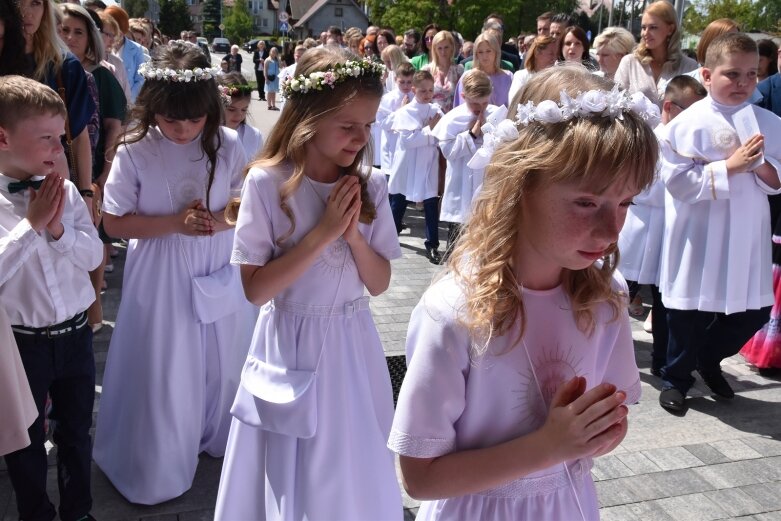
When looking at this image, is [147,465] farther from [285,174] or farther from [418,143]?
[418,143]

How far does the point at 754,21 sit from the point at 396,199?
43.4 metres

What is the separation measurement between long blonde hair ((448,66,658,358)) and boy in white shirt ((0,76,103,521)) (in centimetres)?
170

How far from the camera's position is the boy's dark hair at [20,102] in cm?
277

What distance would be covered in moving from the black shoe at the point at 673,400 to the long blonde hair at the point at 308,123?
2.67 m

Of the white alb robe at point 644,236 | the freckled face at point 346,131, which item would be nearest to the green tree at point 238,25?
the white alb robe at point 644,236

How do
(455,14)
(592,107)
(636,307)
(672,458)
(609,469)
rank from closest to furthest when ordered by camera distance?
(592,107) → (609,469) → (672,458) → (636,307) → (455,14)

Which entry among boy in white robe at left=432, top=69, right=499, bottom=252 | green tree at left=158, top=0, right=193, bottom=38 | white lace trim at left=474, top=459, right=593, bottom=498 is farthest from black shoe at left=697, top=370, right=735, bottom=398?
green tree at left=158, top=0, right=193, bottom=38

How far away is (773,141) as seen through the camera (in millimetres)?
4410

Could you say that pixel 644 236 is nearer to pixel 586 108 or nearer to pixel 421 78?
pixel 421 78

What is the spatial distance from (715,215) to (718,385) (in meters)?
1.12

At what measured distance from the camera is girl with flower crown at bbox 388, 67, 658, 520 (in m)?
1.56

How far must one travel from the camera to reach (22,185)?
2.82 m

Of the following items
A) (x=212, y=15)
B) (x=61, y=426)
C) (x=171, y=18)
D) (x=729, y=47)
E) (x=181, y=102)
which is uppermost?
(x=729, y=47)

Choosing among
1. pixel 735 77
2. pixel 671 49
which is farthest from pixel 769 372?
pixel 671 49
